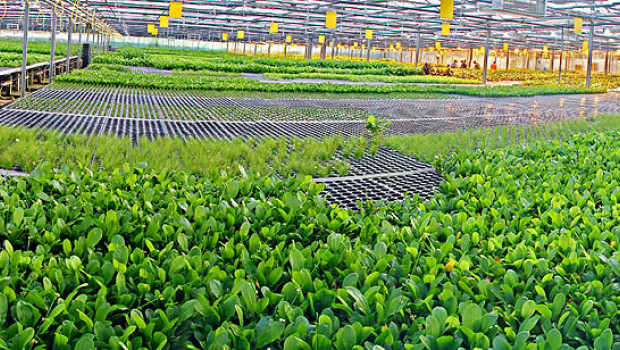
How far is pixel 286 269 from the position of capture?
2.55 metres

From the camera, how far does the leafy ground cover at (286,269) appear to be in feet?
6.19

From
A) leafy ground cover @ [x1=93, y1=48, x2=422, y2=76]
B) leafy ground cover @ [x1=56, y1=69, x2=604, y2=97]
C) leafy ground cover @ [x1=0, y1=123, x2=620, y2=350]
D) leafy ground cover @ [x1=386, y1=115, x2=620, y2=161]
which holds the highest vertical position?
leafy ground cover @ [x1=93, y1=48, x2=422, y2=76]

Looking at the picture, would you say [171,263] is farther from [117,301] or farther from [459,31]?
[459,31]

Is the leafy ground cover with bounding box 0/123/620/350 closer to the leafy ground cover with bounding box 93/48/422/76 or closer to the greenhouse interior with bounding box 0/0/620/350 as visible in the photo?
the greenhouse interior with bounding box 0/0/620/350

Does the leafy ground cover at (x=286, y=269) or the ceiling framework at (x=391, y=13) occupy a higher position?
the ceiling framework at (x=391, y=13)

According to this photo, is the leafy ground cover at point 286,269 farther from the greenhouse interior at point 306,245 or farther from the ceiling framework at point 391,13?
the ceiling framework at point 391,13

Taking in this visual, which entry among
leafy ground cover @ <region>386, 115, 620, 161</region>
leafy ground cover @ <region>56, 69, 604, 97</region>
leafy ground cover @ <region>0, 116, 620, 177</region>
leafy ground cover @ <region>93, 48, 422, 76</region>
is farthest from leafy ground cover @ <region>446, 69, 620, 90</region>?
leafy ground cover @ <region>0, 116, 620, 177</region>

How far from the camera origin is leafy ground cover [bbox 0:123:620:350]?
6.19ft

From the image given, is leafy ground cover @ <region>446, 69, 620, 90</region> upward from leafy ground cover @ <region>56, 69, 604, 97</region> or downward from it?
upward

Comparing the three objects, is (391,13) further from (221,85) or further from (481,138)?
(481,138)

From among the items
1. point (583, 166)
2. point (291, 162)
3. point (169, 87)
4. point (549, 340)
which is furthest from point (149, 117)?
point (549, 340)

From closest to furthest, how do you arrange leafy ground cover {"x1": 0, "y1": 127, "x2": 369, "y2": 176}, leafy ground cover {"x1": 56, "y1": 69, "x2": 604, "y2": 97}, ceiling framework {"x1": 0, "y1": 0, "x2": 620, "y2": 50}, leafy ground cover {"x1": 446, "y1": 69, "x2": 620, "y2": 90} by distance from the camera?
1. leafy ground cover {"x1": 0, "y1": 127, "x2": 369, "y2": 176}
2. leafy ground cover {"x1": 56, "y1": 69, "x2": 604, "y2": 97}
3. ceiling framework {"x1": 0, "y1": 0, "x2": 620, "y2": 50}
4. leafy ground cover {"x1": 446, "y1": 69, "x2": 620, "y2": 90}

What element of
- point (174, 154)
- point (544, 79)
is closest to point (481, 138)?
point (174, 154)

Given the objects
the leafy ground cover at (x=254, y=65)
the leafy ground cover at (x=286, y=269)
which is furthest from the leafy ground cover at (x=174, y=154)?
the leafy ground cover at (x=254, y=65)
